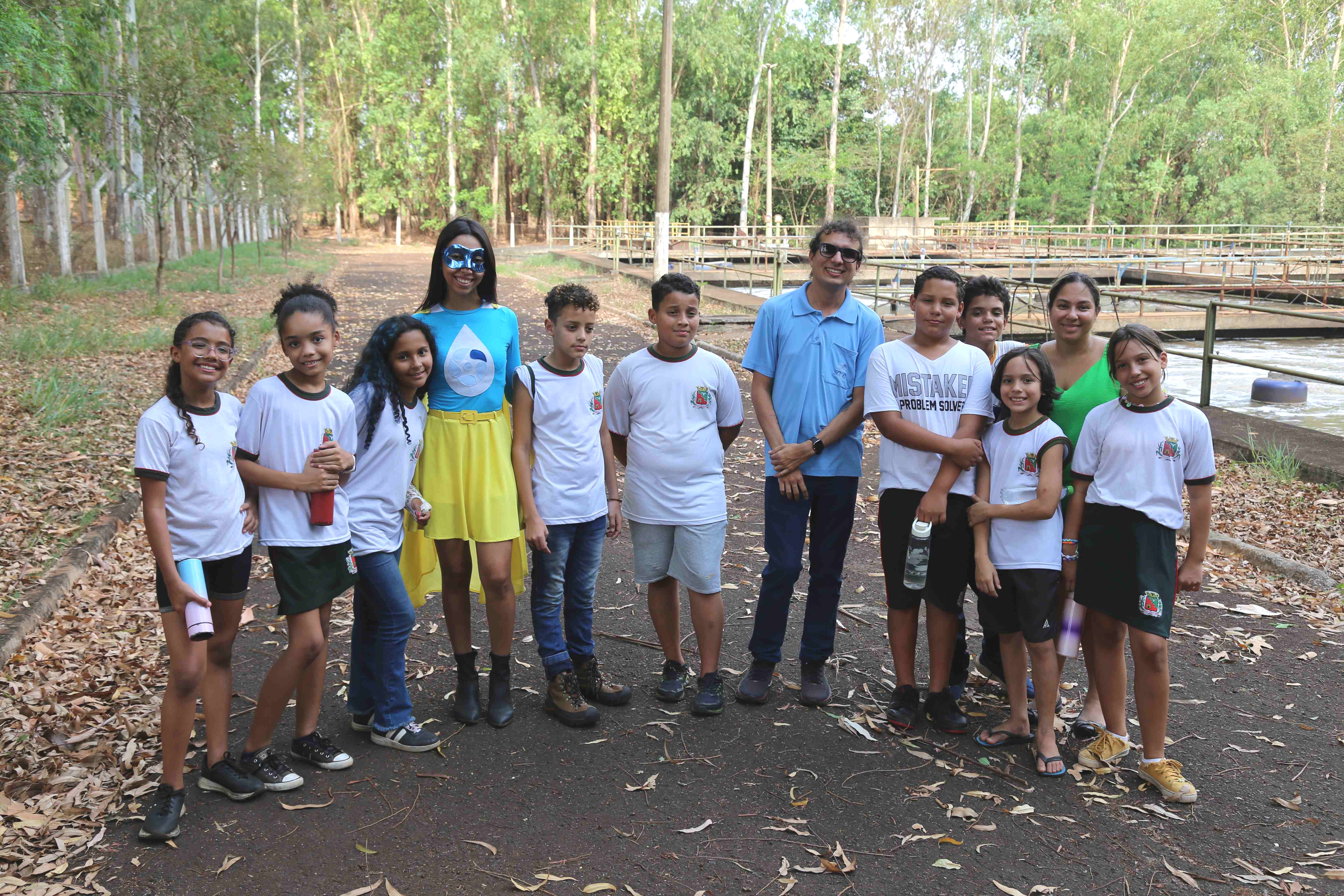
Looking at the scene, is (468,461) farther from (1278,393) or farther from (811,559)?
(1278,393)

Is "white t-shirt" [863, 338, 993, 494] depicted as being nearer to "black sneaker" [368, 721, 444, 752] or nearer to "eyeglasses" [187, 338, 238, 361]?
"black sneaker" [368, 721, 444, 752]

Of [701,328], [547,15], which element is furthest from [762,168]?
[701,328]

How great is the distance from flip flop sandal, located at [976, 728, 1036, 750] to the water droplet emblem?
2.34 meters

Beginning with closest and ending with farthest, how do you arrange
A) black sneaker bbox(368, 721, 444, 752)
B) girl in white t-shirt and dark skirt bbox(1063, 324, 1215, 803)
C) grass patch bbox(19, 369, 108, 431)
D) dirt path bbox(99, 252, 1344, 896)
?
dirt path bbox(99, 252, 1344, 896)
girl in white t-shirt and dark skirt bbox(1063, 324, 1215, 803)
black sneaker bbox(368, 721, 444, 752)
grass patch bbox(19, 369, 108, 431)

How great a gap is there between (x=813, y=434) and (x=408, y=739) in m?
1.97

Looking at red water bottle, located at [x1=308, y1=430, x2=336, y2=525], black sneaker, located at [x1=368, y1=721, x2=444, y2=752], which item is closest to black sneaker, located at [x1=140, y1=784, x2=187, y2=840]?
black sneaker, located at [x1=368, y1=721, x2=444, y2=752]

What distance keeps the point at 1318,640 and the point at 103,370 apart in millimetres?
12024

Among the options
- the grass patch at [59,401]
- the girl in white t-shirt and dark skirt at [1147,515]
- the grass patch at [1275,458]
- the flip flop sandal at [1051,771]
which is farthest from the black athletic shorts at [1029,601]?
the grass patch at [59,401]

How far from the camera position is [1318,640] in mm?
4973

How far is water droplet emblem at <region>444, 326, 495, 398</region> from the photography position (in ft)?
12.8

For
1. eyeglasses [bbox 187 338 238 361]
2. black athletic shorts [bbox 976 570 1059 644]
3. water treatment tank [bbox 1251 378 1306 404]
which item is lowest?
water treatment tank [bbox 1251 378 1306 404]

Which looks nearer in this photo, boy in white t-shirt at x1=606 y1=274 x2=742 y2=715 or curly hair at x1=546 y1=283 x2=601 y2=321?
curly hair at x1=546 y1=283 x2=601 y2=321

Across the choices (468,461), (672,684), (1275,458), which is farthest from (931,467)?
(1275,458)

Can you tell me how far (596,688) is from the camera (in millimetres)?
4266
